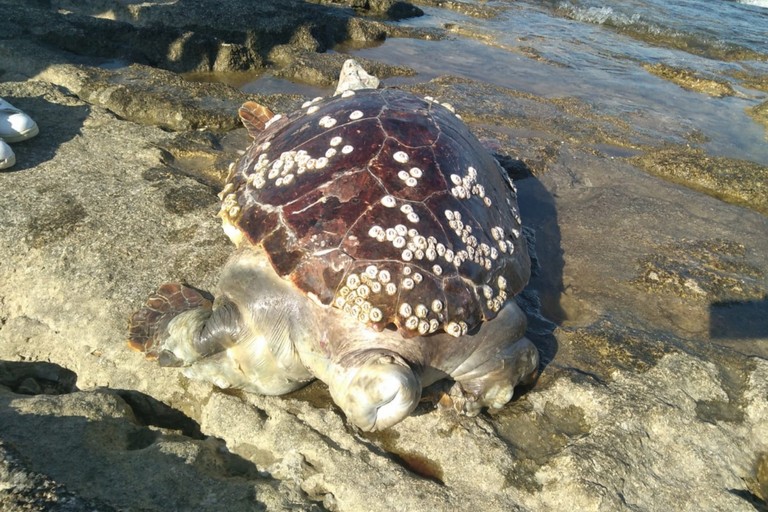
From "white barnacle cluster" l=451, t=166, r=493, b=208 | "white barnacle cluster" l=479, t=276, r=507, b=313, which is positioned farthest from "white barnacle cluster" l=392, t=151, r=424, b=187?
"white barnacle cluster" l=479, t=276, r=507, b=313

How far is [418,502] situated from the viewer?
2.06 meters

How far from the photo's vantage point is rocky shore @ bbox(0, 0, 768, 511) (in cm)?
207

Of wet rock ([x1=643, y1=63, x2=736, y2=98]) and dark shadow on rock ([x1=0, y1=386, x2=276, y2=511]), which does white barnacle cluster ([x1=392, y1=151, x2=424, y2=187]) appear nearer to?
dark shadow on rock ([x1=0, y1=386, x2=276, y2=511])

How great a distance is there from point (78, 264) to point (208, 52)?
4.68 metres

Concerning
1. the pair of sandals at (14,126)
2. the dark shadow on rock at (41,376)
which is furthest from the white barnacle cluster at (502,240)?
the pair of sandals at (14,126)

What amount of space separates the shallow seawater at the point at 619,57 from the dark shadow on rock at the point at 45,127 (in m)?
3.98

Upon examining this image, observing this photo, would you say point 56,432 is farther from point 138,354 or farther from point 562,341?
point 562,341

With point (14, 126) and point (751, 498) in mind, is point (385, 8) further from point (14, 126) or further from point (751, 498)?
point (751, 498)

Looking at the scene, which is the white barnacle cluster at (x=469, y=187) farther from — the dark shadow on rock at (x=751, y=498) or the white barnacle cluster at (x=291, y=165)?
the dark shadow on rock at (x=751, y=498)

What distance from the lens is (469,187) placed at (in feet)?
8.63

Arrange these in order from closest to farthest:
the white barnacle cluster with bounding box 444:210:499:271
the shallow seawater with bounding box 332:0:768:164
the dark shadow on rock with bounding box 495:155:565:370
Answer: the white barnacle cluster with bounding box 444:210:499:271
the dark shadow on rock with bounding box 495:155:565:370
the shallow seawater with bounding box 332:0:768:164

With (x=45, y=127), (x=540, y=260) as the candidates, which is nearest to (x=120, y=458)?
(x=540, y=260)

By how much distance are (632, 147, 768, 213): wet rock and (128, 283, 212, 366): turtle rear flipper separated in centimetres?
453

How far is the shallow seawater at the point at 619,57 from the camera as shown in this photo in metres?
6.62
